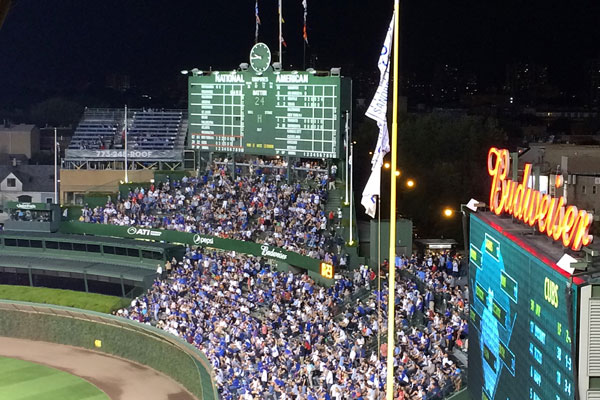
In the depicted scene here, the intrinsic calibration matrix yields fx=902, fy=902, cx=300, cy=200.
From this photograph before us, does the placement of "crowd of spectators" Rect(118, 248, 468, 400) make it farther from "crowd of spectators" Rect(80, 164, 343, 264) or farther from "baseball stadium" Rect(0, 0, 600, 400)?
"crowd of spectators" Rect(80, 164, 343, 264)

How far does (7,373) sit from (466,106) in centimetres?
4742

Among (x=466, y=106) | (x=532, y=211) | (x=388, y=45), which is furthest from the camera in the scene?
(x=466, y=106)

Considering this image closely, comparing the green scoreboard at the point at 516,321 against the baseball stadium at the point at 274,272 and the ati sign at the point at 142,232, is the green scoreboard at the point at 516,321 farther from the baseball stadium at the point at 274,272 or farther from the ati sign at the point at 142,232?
the ati sign at the point at 142,232

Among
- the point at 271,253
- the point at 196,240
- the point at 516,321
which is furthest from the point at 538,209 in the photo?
the point at 196,240

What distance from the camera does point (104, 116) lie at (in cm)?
3584

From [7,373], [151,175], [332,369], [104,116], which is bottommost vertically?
[7,373]

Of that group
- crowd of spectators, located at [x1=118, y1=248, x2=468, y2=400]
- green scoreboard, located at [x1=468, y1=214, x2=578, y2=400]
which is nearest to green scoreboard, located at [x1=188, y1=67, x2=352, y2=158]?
crowd of spectators, located at [x1=118, y1=248, x2=468, y2=400]

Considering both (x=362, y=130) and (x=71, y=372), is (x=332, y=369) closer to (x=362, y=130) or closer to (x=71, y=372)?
(x=71, y=372)

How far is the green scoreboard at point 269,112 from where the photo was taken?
941 inches

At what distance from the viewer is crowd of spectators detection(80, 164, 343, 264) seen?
22828 mm

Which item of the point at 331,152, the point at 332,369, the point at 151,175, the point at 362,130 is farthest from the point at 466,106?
the point at 332,369

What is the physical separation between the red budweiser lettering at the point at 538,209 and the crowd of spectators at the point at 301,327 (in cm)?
384

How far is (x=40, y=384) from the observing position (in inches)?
861

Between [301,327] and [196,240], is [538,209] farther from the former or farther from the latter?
[196,240]
